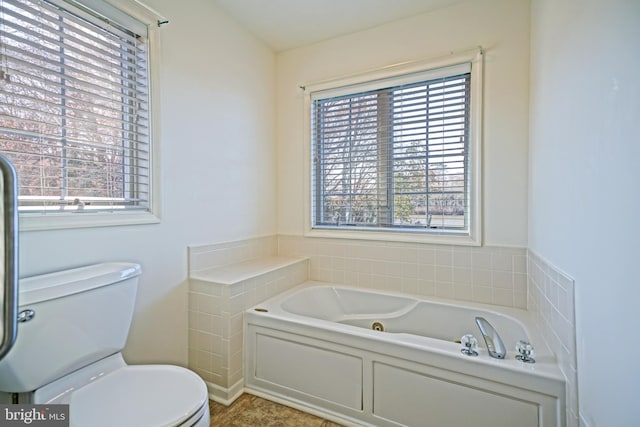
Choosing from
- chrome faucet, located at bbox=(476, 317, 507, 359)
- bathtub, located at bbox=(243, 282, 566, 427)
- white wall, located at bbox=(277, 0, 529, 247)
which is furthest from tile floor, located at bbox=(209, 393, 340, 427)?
white wall, located at bbox=(277, 0, 529, 247)

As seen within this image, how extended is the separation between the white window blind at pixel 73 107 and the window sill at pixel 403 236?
142 cm

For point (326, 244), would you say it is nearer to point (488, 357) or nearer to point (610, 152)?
point (488, 357)

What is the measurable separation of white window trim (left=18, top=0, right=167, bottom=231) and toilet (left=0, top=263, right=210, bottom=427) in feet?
0.73

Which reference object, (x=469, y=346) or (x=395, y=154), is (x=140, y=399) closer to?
(x=469, y=346)

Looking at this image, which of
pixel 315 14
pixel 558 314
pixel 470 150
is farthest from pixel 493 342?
pixel 315 14

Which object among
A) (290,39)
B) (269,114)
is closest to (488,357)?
(269,114)

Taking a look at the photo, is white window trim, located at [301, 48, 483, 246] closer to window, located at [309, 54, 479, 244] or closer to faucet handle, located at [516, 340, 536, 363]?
window, located at [309, 54, 479, 244]

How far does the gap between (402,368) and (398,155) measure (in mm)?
1526

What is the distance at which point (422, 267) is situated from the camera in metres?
2.24

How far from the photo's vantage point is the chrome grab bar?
0.68m

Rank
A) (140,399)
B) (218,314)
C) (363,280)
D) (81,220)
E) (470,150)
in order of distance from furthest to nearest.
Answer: (363,280)
(470,150)
(218,314)
(81,220)
(140,399)

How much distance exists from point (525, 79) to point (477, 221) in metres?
0.95

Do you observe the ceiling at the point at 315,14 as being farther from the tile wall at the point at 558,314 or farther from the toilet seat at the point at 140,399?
the toilet seat at the point at 140,399

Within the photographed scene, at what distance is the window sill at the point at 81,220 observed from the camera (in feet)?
3.94
